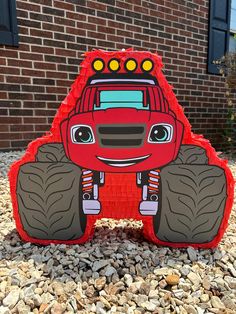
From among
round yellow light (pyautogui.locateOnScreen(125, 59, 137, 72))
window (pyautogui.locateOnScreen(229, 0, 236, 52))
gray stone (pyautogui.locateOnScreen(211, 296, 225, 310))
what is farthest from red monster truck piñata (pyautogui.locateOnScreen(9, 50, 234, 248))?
window (pyautogui.locateOnScreen(229, 0, 236, 52))

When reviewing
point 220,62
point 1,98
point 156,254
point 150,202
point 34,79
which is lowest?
point 156,254

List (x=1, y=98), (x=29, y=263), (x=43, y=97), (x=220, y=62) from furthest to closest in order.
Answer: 1. (x=220, y=62)
2. (x=43, y=97)
3. (x=1, y=98)
4. (x=29, y=263)

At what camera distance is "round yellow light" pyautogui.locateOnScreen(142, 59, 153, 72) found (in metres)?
1.59

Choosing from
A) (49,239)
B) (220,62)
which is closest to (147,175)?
(49,239)

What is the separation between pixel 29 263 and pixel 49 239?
0.70 feet

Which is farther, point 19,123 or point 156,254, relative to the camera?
point 19,123

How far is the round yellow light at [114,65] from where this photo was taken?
1.58 metres

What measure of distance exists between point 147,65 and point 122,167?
1.80 ft

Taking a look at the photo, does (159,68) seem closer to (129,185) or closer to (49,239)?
(129,185)

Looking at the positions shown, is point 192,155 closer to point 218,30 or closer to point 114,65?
point 114,65

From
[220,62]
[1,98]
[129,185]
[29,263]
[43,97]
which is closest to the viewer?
[29,263]

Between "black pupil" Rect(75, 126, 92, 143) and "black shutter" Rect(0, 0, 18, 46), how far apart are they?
250cm

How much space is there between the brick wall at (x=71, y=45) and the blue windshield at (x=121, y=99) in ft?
8.13

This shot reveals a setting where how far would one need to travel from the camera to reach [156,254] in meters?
1.68
